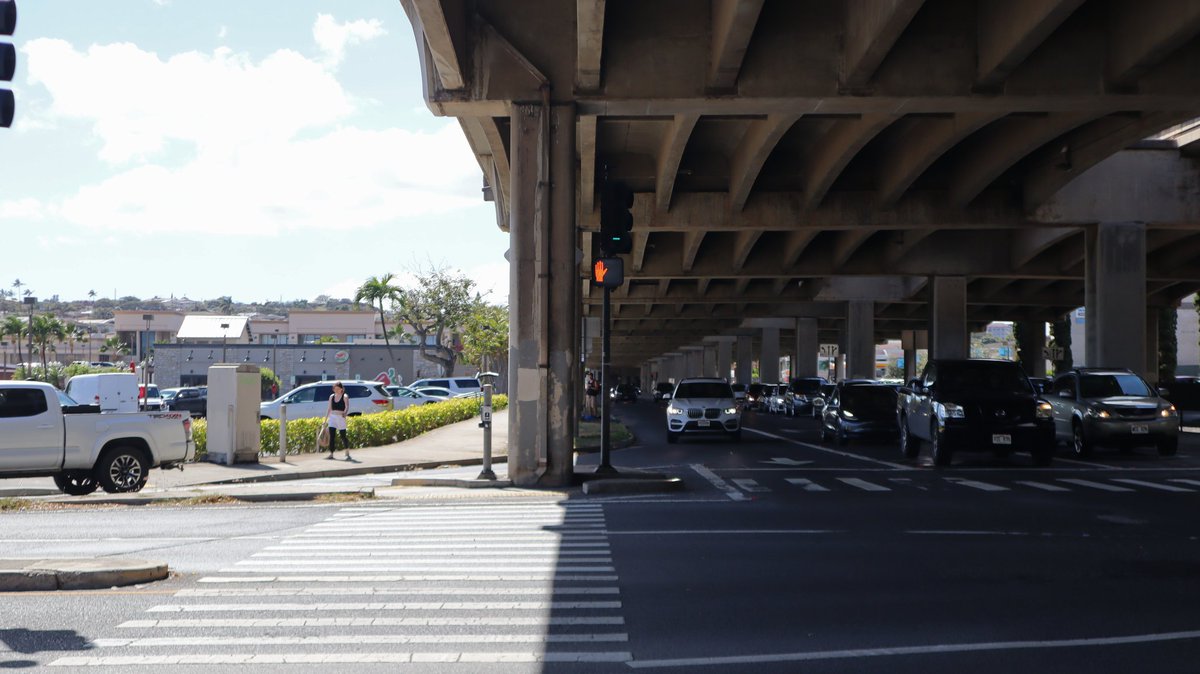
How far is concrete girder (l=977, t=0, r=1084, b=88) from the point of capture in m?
17.2

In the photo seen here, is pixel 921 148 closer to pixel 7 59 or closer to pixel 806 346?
pixel 7 59

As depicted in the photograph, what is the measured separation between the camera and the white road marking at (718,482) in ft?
56.9

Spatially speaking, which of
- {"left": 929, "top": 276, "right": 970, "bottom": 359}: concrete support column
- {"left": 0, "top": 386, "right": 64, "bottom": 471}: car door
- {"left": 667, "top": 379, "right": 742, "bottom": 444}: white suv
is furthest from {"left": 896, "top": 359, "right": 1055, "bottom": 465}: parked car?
{"left": 929, "top": 276, "right": 970, "bottom": 359}: concrete support column

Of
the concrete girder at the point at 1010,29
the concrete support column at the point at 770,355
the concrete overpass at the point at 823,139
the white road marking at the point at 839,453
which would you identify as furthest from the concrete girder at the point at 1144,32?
the concrete support column at the point at 770,355

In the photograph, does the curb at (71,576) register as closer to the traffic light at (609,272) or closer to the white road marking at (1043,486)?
the traffic light at (609,272)

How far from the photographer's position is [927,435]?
24.0 m

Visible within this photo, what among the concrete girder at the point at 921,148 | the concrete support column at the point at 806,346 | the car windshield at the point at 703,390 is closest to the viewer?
the concrete girder at the point at 921,148

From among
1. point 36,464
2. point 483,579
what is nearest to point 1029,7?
point 483,579

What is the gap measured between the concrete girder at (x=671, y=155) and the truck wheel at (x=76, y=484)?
12540mm

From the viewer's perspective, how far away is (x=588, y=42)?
18.6m

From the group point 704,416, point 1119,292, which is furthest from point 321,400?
point 1119,292

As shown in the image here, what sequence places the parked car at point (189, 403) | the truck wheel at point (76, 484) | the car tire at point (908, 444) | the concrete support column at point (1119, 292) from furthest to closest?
1. the parked car at point (189, 403)
2. the concrete support column at point (1119, 292)
3. the car tire at point (908, 444)
4. the truck wheel at point (76, 484)

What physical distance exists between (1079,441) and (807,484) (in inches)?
375

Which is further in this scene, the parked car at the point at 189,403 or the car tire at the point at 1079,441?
the parked car at the point at 189,403
